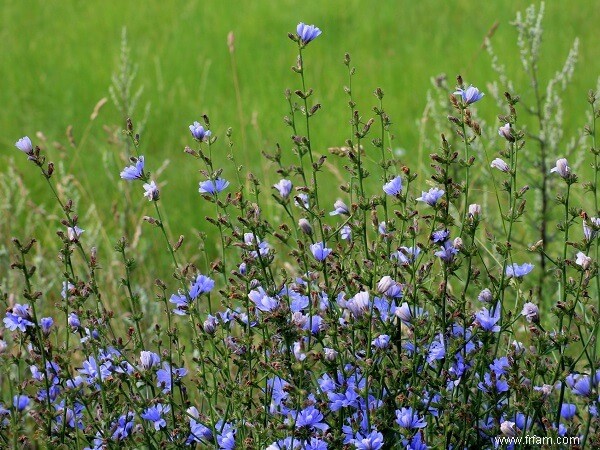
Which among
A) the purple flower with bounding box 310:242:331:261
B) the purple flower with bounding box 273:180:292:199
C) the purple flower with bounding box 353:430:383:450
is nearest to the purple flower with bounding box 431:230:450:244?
the purple flower with bounding box 310:242:331:261

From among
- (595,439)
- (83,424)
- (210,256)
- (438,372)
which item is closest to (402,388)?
(438,372)

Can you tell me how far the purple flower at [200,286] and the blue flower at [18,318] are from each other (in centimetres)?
37

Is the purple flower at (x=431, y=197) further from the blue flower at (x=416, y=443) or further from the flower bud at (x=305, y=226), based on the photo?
the blue flower at (x=416, y=443)

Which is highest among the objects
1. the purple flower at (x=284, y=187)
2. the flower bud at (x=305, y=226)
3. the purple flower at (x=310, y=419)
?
the purple flower at (x=284, y=187)

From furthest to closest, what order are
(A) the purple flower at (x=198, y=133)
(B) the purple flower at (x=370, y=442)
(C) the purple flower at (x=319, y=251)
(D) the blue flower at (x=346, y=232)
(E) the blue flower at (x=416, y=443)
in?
(D) the blue flower at (x=346, y=232) → (A) the purple flower at (x=198, y=133) → (C) the purple flower at (x=319, y=251) → (E) the blue flower at (x=416, y=443) → (B) the purple flower at (x=370, y=442)

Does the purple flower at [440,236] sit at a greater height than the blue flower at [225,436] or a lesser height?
greater

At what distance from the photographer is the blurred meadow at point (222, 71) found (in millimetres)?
5539

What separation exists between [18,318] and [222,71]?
481 centimetres

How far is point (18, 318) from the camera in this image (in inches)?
83.6

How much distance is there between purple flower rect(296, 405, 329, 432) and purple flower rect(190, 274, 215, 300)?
0.38 m

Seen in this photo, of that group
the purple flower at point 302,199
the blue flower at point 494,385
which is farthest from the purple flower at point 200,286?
the blue flower at point 494,385

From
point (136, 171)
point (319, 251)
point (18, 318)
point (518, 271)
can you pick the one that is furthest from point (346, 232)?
point (18, 318)

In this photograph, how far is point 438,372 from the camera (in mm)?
2012

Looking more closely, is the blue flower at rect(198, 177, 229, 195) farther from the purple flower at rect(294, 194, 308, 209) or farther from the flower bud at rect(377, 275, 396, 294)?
the flower bud at rect(377, 275, 396, 294)
